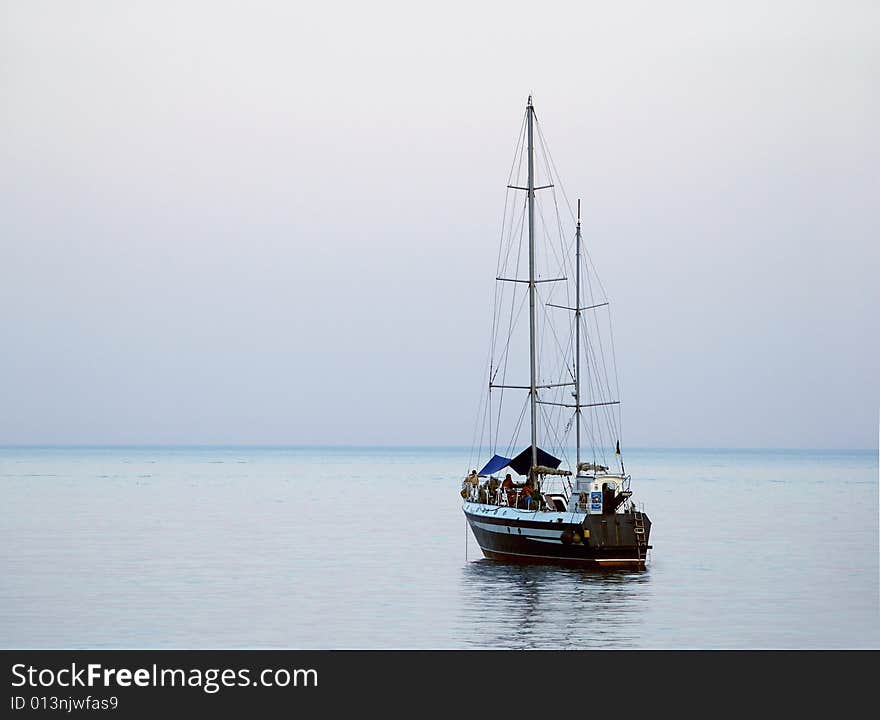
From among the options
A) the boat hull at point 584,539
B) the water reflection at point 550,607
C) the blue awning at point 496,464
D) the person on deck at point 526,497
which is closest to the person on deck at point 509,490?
the person on deck at point 526,497

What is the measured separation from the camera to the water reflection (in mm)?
38375

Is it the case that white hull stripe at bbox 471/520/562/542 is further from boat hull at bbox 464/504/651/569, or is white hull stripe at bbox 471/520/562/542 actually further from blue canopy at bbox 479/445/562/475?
blue canopy at bbox 479/445/562/475

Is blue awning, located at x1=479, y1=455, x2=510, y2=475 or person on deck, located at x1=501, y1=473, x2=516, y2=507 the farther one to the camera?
blue awning, located at x1=479, y1=455, x2=510, y2=475

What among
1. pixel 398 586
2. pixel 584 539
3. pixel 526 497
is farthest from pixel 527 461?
pixel 398 586

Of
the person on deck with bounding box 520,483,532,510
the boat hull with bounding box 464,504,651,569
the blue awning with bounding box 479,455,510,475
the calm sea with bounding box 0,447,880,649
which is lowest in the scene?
the calm sea with bounding box 0,447,880,649

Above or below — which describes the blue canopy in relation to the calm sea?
above

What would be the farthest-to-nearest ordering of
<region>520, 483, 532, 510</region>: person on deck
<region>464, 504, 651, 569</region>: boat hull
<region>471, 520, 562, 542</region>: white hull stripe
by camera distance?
<region>520, 483, 532, 510</region>: person on deck, <region>471, 520, 562, 542</region>: white hull stripe, <region>464, 504, 651, 569</region>: boat hull

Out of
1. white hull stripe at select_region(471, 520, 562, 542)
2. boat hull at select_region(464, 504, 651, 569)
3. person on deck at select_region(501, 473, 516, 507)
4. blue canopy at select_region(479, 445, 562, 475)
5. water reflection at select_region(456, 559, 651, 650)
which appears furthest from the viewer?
blue canopy at select_region(479, 445, 562, 475)

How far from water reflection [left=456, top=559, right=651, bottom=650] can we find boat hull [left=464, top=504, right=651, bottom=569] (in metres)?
0.47

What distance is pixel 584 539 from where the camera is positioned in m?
54.6

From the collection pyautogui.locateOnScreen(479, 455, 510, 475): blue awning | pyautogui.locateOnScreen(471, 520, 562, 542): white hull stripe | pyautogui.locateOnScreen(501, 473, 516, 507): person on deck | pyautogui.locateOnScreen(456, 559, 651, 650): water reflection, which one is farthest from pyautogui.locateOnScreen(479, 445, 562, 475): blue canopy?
pyautogui.locateOnScreen(456, 559, 651, 650): water reflection

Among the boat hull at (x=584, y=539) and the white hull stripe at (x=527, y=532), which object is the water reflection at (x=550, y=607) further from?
the white hull stripe at (x=527, y=532)

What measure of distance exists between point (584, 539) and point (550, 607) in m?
9.81
